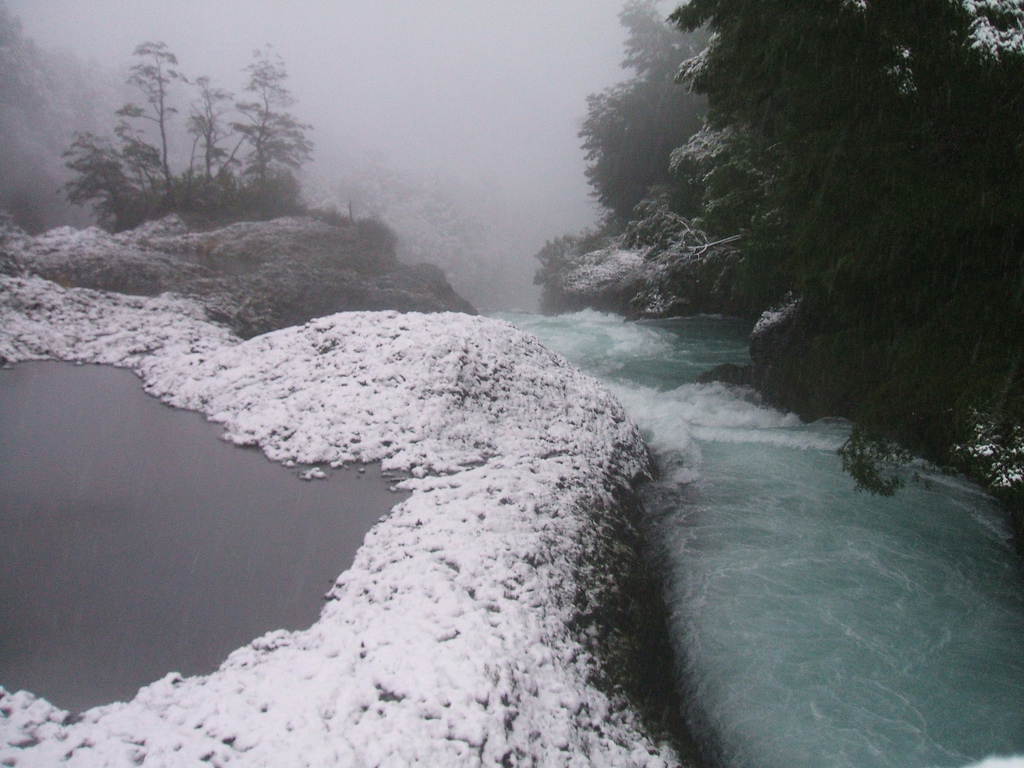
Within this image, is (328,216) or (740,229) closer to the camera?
(740,229)

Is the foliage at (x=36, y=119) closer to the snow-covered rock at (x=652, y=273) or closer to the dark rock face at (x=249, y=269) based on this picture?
the dark rock face at (x=249, y=269)

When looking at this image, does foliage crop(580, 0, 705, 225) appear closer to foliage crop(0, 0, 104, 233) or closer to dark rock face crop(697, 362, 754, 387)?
dark rock face crop(697, 362, 754, 387)

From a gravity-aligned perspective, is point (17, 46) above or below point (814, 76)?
above

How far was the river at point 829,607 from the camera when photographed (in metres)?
4.55

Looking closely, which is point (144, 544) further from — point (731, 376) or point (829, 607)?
point (731, 376)

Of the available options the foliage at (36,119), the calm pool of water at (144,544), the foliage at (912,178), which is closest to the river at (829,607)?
the foliage at (912,178)

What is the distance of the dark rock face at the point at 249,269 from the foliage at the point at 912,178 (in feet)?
42.6

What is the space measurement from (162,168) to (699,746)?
35148mm

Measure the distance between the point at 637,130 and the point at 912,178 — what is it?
23.5m

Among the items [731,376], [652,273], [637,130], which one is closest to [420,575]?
[731,376]

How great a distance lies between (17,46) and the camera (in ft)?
128

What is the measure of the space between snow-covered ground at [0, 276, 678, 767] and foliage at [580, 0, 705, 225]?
19.1 meters

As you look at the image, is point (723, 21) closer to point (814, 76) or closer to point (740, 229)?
point (814, 76)

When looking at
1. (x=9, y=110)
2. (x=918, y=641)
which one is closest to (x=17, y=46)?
(x=9, y=110)
